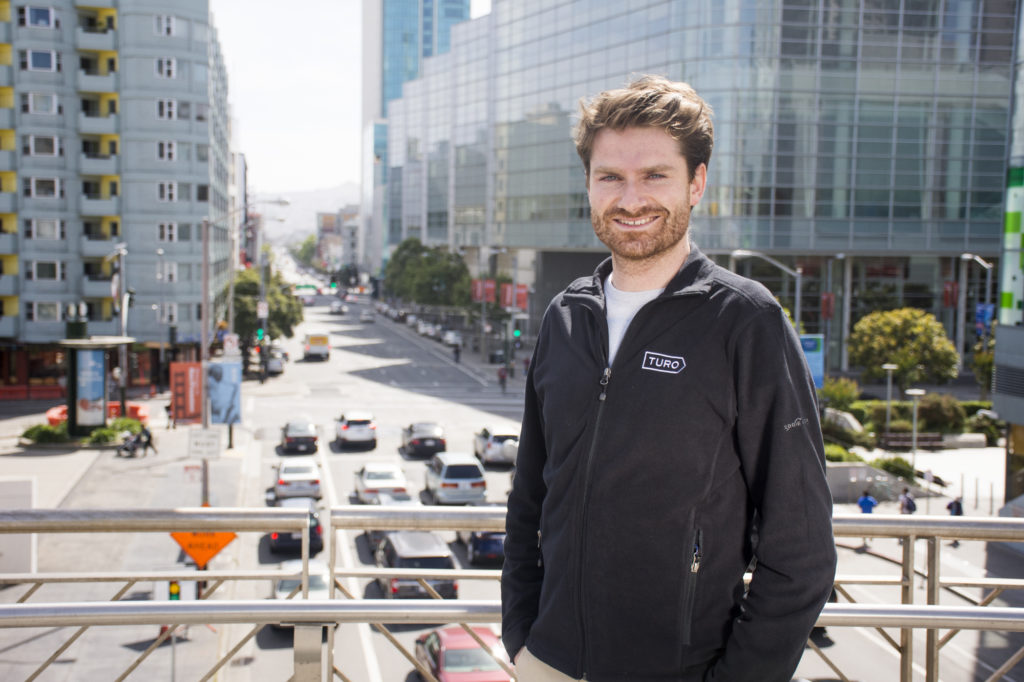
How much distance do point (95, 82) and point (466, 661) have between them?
46.7 meters

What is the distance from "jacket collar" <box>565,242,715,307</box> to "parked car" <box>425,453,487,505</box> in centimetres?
2317

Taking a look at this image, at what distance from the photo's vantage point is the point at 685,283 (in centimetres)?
288

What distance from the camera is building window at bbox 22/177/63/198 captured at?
5016cm

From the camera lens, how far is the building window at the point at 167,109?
51594mm

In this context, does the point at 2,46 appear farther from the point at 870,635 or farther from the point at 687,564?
the point at 687,564

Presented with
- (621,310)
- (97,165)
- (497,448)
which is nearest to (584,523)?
(621,310)

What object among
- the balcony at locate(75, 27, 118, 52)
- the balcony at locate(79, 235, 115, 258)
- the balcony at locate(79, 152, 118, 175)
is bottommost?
the balcony at locate(79, 235, 115, 258)

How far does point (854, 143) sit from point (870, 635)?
44341 mm

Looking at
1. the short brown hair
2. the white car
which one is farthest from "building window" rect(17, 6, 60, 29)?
the short brown hair

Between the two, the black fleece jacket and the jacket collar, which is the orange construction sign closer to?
the jacket collar

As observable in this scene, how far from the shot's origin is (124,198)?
51.5m

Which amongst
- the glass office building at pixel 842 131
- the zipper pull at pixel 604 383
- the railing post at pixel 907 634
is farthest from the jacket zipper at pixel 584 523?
the glass office building at pixel 842 131

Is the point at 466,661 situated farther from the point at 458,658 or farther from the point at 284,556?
the point at 284,556

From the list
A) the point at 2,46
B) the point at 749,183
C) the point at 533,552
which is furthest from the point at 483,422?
the point at 533,552
